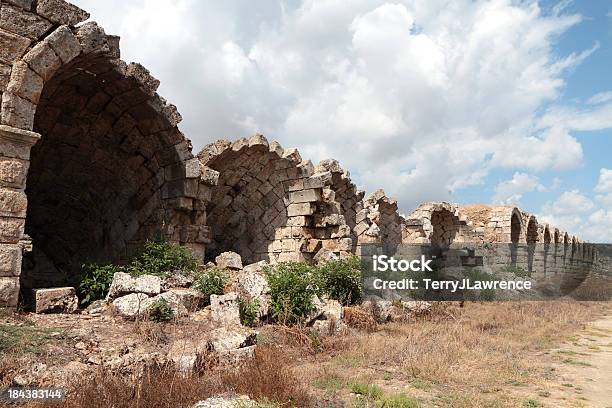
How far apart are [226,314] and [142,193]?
13.6 feet

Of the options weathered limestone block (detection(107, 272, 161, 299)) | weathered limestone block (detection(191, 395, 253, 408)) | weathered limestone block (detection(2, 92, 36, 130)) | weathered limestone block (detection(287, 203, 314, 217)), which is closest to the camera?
weathered limestone block (detection(191, 395, 253, 408))

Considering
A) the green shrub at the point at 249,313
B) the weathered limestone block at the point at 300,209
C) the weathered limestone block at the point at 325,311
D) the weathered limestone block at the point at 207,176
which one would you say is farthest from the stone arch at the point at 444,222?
the green shrub at the point at 249,313

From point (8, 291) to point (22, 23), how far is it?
11.4ft

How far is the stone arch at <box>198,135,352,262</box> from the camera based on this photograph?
39.5 ft

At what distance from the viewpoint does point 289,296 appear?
289 inches

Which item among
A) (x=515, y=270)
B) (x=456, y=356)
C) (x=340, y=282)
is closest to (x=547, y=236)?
(x=515, y=270)

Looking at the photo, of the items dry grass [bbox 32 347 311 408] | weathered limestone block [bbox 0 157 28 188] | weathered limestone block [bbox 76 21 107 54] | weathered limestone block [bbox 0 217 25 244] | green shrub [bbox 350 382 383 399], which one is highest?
weathered limestone block [bbox 76 21 107 54]

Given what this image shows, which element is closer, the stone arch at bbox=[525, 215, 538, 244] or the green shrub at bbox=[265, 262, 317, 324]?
the green shrub at bbox=[265, 262, 317, 324]

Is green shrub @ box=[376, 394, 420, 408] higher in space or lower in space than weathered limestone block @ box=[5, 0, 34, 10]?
lower

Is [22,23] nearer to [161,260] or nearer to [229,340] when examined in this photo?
[161,260]

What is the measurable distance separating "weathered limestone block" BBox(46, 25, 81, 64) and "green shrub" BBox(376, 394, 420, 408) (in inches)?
237

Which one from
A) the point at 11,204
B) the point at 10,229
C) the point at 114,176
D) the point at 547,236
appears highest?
the point at 547,236

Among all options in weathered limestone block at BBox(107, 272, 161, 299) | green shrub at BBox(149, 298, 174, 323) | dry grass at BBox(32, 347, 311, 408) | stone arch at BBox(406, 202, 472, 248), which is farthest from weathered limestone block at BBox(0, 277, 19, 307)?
stone arch at BBox(406, 202, 472, 248)

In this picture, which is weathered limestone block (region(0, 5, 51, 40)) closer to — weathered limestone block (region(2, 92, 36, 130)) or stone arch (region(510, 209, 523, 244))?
weathered limestone block (region(2, 92, 36, 130))
